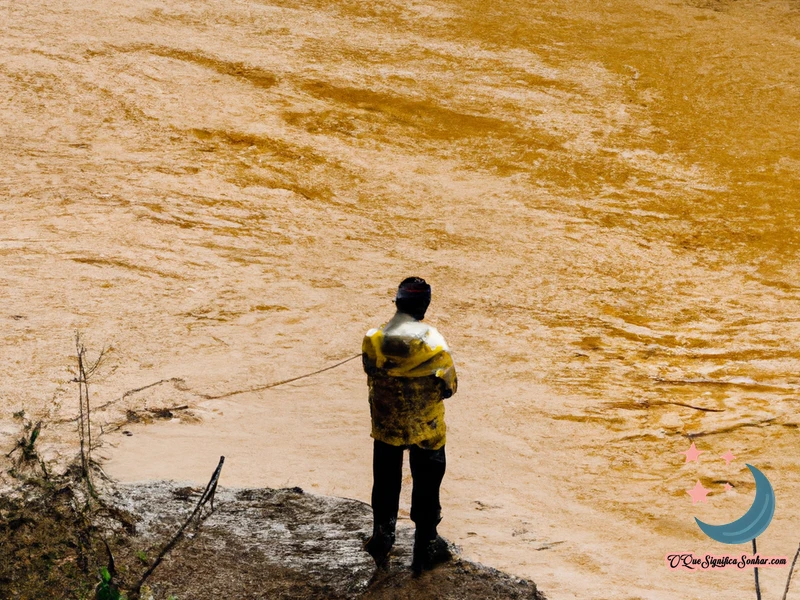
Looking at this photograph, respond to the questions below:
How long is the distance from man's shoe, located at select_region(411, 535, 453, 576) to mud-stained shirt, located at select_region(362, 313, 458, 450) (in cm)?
72

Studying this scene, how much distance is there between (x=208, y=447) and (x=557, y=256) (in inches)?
202

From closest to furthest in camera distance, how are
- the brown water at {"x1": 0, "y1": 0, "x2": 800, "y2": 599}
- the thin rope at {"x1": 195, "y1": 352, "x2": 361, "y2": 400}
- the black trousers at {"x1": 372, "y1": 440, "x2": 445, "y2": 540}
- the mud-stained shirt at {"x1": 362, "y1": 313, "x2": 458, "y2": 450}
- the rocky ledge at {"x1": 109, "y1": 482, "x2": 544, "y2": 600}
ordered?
the mud-stained shirt at {"x1": 362, "y1": 313, "x2": 458, "y2": 450}
the black trousers at {"x1": 372, "y1": 440, "x2": 445, "y2": 540}
the rocky ledge at {"x1": 109, "y1": 482, "x2": 544, "y2": 600}
the brown water at {"x1": 0, "y1": 0, "x2": 800, "y2": 599}
the thin rope at {"x1": 195, "y1": 352, "x2": 361, "y2": 400}

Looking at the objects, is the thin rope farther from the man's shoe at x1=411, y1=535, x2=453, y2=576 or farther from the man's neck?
the man's neck

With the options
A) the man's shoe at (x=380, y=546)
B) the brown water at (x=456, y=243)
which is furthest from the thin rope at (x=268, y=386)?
the man's shoe at (x=380, y=546)

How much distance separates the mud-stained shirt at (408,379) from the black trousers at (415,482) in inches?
3.4

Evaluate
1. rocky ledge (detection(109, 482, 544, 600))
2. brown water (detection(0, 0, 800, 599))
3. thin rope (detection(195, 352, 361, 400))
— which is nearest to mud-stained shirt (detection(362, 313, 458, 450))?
rocky ledge (detection(109, 482, 544, 600))

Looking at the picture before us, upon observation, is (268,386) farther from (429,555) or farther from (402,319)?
(402,319)

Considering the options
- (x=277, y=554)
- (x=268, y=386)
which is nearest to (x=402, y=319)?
(x=277, y=554)

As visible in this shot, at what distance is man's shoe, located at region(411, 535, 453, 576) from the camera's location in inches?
211

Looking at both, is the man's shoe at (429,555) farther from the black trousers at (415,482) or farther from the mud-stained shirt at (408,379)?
the mud-stained shirt at (408,379)

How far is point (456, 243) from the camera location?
35.8 ft

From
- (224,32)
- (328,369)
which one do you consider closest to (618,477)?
(328,369)

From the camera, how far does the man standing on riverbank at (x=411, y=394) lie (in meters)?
4.83

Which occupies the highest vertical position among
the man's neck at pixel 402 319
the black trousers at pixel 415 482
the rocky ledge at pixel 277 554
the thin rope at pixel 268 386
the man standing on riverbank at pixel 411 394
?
the man's neck at pixel 402 319
